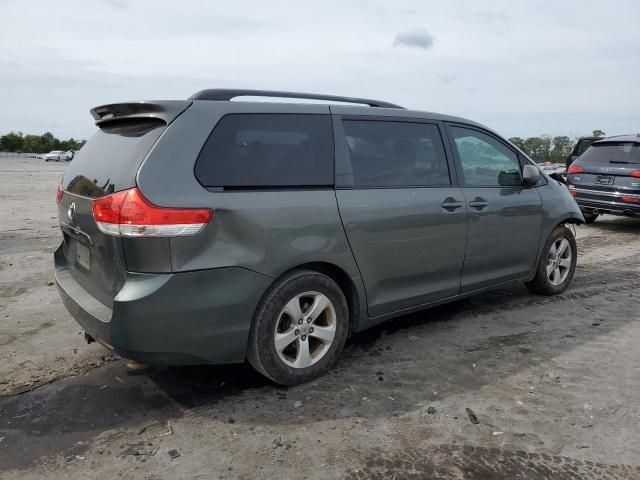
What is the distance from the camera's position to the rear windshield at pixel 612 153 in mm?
9562

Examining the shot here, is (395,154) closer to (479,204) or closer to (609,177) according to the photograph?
(479,204)

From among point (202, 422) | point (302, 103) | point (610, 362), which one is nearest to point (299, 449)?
point (202, 422)

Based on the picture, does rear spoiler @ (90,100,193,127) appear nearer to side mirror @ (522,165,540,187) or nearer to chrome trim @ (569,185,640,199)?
side mirror @ (522,165,540,187)

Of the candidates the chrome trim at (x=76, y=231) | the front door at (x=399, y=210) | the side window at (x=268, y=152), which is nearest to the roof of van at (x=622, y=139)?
the front door at (x=399, y=210)

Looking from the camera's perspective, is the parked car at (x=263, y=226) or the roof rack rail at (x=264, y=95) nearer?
the parked car at (x=263, y=226)

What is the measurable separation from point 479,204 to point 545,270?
1.41m

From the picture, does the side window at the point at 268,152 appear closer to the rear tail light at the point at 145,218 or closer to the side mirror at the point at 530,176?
the rear tail light at the point at 145,218

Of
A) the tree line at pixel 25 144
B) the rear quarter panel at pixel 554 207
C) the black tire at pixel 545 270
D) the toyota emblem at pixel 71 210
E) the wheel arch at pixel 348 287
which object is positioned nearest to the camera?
the toyota emblem at pixel 71 210

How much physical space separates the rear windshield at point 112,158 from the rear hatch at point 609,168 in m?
8.82

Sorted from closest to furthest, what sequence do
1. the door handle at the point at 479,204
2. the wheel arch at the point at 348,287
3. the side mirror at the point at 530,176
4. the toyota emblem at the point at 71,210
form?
the toyota emblem at the point at 71,210, the wheel arch at the point at 348,287, the door handle at the point at 479,204, the side mirror at the point at 530,176

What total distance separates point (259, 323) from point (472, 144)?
8.22 ft

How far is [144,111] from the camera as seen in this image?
321 cm

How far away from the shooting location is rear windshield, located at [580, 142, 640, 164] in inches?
376

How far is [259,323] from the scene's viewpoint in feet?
10.6
